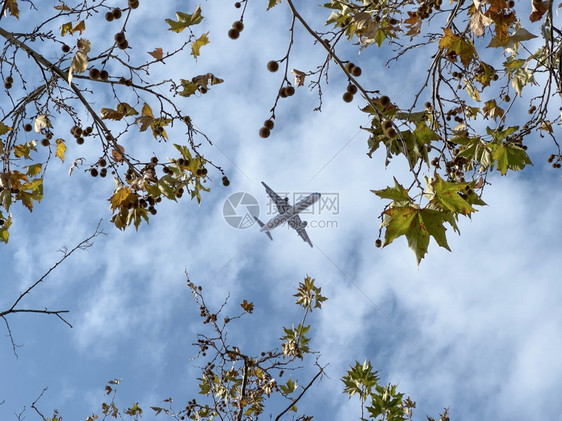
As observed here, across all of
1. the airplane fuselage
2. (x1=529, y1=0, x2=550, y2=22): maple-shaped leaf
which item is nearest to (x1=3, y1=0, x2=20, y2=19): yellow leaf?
(x1=529, y1=0, x2=550, y2=22): maple-shaped leaf

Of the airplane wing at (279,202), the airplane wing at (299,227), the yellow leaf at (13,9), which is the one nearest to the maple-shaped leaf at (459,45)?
the yellow leaf at (13,9)

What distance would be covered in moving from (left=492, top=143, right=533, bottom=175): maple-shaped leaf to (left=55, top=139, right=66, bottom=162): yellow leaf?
382cm

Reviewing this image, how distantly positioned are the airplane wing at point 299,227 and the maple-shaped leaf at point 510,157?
20.4 meters

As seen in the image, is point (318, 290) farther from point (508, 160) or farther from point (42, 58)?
point (42, 58)

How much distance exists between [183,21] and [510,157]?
2764 mm

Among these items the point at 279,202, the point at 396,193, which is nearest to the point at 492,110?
the point at 396,193

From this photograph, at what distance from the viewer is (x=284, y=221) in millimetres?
23594

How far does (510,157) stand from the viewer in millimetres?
4000

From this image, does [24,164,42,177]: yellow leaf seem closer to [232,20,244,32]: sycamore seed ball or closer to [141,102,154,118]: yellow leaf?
[141,102,154,118]: yellow leaf

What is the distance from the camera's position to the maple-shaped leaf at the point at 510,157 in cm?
397

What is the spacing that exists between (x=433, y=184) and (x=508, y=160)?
179 cm

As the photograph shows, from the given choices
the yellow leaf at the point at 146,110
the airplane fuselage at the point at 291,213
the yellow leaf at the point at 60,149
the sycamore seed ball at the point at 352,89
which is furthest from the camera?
the airplane fuselage at the point at 291,213

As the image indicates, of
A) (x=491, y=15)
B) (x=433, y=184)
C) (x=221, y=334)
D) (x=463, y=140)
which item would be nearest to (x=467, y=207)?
(x=433, y=184)

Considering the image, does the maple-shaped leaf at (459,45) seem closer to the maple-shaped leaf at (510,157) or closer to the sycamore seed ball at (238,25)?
the maple-shaped leaf at (510,157)
